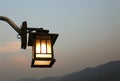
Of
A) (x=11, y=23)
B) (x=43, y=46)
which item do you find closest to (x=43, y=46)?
(x=43, y=46)

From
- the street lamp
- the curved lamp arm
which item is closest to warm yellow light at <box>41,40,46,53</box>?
the street lamp

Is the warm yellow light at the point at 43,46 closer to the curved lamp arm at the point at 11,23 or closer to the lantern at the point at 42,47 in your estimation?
the lantern at the point at 42,47

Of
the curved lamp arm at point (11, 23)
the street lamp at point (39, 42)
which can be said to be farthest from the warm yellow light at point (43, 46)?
the curved lamp arm at point (11, 23)

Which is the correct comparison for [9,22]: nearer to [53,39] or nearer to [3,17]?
[3,17]

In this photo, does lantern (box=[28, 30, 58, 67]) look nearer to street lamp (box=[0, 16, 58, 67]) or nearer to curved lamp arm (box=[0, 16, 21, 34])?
street lamp (box=[0, 16, 58, 67])

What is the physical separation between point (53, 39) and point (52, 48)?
0.43ft

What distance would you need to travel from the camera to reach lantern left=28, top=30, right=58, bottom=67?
12.6ft

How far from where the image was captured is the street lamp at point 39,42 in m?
3.86

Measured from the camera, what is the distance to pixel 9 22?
3926mm

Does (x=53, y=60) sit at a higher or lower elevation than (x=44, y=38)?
lower

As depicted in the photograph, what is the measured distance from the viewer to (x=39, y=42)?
3951 mm

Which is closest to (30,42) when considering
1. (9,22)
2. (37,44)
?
(37,44)

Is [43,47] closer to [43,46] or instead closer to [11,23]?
[43,46]

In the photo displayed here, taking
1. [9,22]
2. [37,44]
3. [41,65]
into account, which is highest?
[9,22]
